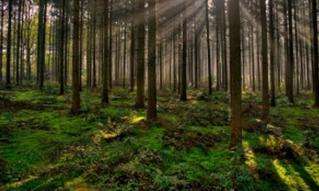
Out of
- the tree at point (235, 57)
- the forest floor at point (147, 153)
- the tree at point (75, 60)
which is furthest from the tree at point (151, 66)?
the tree at point (235, 57)

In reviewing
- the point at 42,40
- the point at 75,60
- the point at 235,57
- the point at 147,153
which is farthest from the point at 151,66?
the point at 42,40

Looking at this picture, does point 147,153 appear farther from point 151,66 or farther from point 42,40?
point 42,40

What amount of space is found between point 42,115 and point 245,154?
11.8 m

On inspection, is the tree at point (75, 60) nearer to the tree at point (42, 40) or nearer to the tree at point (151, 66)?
the tree at point (151, 66)

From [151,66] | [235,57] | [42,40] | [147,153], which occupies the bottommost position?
[147,153]

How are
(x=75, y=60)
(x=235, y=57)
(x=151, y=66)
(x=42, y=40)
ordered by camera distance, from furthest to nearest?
(x=42, y=40) < (x=75, y=60) < (x=151, y=66) < (x=235, y=57)

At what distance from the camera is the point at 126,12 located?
33.8 metres

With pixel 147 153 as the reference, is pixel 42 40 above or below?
above

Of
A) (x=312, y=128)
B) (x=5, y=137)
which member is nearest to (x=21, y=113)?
(x=5, y=137)

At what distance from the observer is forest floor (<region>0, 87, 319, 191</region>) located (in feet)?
33.6

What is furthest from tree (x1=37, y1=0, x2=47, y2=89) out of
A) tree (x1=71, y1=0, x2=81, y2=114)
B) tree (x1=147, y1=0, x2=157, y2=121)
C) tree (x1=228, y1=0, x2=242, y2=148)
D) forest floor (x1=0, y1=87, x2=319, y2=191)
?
tree (x1=228, y1=0, x2=242, y2=148)

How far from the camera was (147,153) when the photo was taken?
12.1 m

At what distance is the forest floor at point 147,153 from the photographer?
33.6 feet

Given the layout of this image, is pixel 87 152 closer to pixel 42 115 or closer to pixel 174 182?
pixel 174 182
